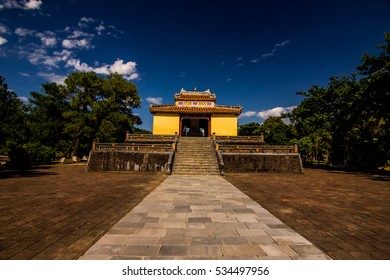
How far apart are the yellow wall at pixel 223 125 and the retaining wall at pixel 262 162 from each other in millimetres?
10066

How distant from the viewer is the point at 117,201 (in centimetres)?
593

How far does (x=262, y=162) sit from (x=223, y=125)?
426 inches

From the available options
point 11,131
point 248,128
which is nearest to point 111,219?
point 11,131

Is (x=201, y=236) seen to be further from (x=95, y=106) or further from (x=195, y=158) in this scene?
(x=95, y=106)

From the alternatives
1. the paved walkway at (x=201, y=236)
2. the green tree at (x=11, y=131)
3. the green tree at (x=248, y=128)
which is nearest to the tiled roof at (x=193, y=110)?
the green tree at (x=11, y=131)

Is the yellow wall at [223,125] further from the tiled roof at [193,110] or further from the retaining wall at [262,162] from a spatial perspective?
the retaining wall at [262,162]

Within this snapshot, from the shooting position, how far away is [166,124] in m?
24.7

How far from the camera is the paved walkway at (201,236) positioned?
114 inches

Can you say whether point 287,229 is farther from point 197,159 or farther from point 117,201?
point 197,159

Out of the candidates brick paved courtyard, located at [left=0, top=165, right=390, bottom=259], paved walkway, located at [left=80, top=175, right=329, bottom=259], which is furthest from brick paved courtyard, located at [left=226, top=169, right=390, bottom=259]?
paved walkway, located at [left=80, top=175, right=329, bottom=259]

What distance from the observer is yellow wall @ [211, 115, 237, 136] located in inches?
979

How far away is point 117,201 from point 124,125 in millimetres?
21272
